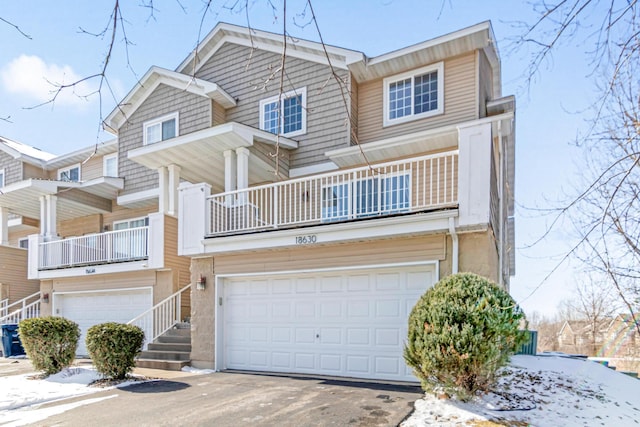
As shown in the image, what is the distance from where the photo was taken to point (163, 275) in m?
12.6

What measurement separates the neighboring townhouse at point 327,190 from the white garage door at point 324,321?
0.03m

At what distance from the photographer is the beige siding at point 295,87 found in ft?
40.3

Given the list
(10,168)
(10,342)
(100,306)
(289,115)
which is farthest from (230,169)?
(10,168)

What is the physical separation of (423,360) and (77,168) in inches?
697

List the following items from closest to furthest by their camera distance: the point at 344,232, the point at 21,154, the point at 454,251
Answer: the point at 454,251, the point at 344,232, the point at 21,154

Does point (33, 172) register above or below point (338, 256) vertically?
above

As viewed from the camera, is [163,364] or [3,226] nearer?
[163,364]

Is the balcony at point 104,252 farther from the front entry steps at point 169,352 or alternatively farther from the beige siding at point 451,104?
the beige siding at point 451,104

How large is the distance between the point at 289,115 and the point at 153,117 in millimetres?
5195

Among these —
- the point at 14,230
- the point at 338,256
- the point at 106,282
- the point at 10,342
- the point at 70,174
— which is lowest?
the point at 10,342

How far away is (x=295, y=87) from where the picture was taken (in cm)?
1320

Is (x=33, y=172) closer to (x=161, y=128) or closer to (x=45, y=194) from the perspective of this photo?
(x=45, y=194)

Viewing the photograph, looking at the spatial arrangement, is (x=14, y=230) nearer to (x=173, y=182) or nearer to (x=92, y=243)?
(x=92, y=243)

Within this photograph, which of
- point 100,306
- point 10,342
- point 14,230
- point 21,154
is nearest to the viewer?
point 10,342
